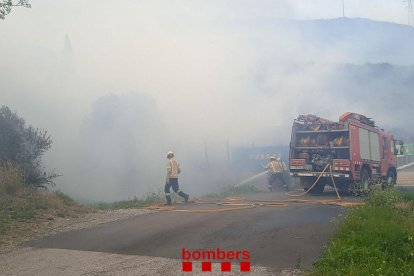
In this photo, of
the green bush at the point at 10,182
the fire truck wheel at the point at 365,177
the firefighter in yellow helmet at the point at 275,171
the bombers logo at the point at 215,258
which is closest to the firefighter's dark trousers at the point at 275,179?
the firefighter in yellow helmet at the point at 275,171

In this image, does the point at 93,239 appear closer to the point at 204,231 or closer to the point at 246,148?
the point at 204,231

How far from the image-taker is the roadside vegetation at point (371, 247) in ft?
13.2

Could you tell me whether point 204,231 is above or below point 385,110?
below

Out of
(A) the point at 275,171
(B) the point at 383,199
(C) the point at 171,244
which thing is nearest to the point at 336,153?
(A) the point at 275,171

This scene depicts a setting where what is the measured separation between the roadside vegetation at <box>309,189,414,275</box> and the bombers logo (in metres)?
0.88

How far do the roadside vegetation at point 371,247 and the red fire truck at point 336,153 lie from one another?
6.06 metres

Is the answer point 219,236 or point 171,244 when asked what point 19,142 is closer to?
point 171,244

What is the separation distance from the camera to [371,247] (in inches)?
177

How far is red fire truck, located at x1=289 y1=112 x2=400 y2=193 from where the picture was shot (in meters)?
11.9

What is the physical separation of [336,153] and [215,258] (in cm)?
810

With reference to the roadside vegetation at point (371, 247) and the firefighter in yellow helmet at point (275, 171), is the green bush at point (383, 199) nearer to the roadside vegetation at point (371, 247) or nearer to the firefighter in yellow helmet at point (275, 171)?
Answer: the roadside vegetation at point (371, 247)

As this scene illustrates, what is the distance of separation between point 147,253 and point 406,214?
3955mm

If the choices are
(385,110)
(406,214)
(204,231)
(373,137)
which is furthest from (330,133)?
(385,110)

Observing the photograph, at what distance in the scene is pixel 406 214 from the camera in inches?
249
